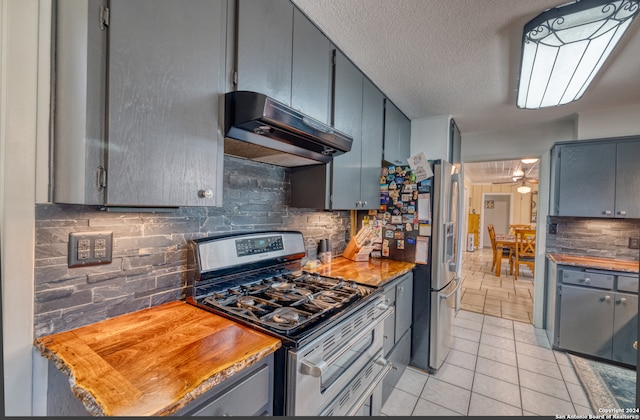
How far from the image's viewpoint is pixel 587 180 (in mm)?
2750

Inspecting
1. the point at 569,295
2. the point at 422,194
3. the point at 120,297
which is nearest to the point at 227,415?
the point at 120,297

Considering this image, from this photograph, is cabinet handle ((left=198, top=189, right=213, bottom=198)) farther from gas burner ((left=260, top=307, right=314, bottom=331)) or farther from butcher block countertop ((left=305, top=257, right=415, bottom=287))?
butcher block countertop ((left=305, top=257, right=415, bottom=287))

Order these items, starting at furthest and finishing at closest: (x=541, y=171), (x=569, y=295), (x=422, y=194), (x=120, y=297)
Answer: (x=541, y=171) → (x=569, y=295) → (x=422, y=194) → (x=120, y=297)

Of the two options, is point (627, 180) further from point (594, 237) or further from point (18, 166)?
point (18, 166)

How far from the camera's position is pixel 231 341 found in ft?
3.13

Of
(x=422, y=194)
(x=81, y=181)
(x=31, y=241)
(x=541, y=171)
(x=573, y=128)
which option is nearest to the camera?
(x=81, y=181)

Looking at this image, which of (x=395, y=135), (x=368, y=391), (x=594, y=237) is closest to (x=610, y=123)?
(x=594, y=237)

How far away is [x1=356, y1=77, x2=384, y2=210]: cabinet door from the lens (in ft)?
7.15

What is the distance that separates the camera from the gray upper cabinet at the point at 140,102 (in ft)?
2.64

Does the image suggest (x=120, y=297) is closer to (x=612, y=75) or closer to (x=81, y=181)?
(x=81, y=181)

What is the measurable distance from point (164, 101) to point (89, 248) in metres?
0.62

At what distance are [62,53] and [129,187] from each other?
18.0 inches

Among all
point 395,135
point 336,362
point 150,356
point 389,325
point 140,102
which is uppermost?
point 395,135

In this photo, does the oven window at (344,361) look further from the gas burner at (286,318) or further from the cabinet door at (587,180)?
the cabinet door at (587,180)
